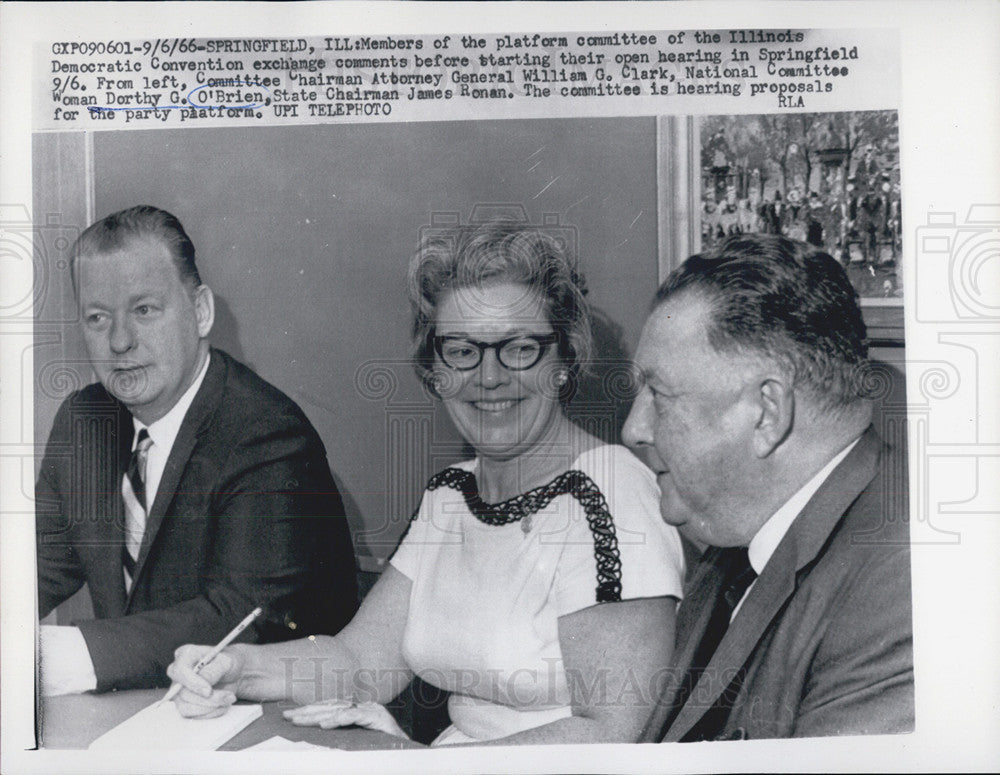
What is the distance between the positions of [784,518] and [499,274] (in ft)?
2.62

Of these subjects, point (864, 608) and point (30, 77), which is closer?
point (864, 608)

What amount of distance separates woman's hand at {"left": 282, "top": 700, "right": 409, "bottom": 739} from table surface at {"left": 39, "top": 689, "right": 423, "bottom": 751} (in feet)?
0.05

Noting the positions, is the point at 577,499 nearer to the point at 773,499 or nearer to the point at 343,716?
the point at 773,499

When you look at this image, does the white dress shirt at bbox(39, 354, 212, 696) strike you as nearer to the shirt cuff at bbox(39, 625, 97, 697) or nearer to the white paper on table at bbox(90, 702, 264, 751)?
the shirt cuff at bbox(39, 625, 97, 697)

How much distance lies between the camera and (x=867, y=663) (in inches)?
87.6

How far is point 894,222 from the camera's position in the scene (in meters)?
2.36

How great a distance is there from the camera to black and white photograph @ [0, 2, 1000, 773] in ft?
7.42

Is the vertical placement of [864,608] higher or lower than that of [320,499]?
lower

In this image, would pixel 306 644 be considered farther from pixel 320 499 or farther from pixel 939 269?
pixel 939 269

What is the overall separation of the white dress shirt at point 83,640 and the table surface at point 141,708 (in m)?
0.04

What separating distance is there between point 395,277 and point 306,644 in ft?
2.73

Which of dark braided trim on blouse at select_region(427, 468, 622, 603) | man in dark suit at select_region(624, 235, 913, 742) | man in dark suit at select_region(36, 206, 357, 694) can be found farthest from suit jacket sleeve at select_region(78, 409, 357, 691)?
man in dark suit at select_region(624, 235, 913, 742)

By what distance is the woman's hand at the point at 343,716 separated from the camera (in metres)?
2.32

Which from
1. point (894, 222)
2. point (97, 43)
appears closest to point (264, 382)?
point (97, 43)
